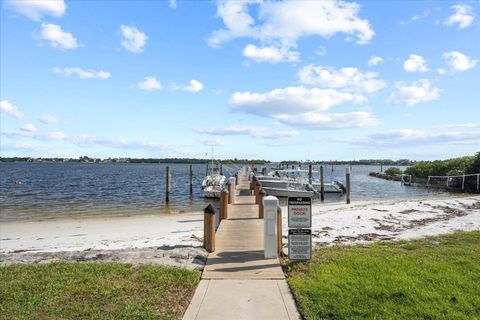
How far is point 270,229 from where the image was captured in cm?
870

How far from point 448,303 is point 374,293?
105 centimetres

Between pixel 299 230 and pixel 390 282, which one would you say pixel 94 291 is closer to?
pixel 299 230

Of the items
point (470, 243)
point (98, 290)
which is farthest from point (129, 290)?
point (470, 243)

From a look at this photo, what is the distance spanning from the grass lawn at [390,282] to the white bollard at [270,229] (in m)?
0.67

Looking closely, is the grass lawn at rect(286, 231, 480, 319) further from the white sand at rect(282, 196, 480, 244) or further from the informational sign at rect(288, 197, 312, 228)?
the white sand at rect(282, 196, 480, 244)

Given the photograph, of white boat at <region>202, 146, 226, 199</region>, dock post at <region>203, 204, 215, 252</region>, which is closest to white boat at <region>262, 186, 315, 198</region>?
white boat at <region>202, 146, 226, 199</region>

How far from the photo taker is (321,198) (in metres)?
32.1

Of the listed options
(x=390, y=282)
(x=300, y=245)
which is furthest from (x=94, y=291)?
(x=390, y=282)

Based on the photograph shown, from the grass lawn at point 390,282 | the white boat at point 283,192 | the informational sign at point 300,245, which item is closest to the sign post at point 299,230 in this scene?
the informational sign at point 300,245

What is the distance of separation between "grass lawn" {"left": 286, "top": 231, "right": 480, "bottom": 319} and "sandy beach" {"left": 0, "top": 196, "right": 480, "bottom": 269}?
229 centimetres

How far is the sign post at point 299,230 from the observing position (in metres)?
8.14

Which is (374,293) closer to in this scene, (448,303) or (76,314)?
(448,303)

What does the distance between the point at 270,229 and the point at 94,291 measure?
3943 millimetres

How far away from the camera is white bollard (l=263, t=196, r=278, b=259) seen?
862cm
